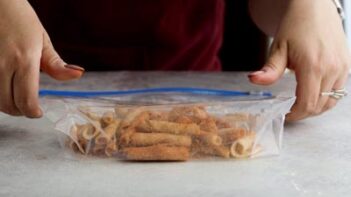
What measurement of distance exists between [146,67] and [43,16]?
0.19 metres

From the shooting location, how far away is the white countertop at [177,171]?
458 millimetres


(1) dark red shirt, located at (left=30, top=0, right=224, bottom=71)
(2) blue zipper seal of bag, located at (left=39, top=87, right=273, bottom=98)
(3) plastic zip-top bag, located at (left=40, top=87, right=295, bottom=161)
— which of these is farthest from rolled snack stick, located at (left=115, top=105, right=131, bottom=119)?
(1) dark red shirt, located at (left=30, top=0, right=224, bottom=71)

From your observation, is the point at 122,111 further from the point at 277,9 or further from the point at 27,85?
the point at 277,9

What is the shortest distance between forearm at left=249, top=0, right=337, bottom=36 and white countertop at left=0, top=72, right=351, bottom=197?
13 centimetres

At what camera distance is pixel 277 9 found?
82cm

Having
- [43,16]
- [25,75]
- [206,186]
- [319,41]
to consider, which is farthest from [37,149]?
[43,16]

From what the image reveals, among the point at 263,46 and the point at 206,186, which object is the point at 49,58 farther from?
the point at 263,46

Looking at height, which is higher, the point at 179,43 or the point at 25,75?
the point at 25,75

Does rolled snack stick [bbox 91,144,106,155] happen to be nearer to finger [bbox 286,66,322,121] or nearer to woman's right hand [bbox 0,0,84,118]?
woman's right hand [bbox 0,0,84,118]

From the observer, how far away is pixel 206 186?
464 mm

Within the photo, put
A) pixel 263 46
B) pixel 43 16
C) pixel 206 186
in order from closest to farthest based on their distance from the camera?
pixel 206 186 < pixel 43 16 < pixel 263 46

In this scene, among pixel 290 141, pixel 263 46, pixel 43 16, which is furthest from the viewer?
pixel 263 46

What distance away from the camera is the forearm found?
2.15 ft

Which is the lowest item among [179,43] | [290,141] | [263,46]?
[263,46]
